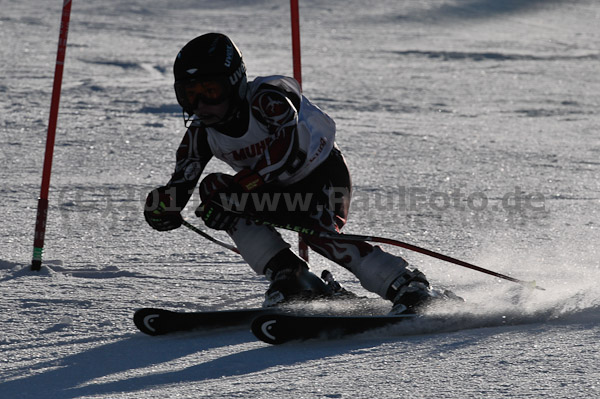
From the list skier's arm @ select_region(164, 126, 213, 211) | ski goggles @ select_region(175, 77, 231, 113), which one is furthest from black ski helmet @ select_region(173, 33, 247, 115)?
skier's arm @ select_region(164, 126, 213, 211)

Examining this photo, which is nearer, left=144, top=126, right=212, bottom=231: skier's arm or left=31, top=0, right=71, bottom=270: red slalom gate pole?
left=144, top=126, right=212, bottom=231: skier's arm

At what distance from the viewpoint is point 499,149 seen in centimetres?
675

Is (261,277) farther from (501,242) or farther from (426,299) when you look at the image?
(501,242)

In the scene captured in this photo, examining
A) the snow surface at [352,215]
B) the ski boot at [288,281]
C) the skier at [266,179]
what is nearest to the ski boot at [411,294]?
the skier at [266,179]

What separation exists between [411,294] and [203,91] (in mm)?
1027

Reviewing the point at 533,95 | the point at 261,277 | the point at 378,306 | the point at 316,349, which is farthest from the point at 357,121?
the point at 316,349

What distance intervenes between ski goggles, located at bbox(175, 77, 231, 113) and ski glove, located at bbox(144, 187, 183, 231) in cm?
35

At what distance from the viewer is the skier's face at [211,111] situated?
3107mm

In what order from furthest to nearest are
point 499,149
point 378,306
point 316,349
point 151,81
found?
1. point 151,81
2. point 499,149
3. point 378,306
4. point 316,349

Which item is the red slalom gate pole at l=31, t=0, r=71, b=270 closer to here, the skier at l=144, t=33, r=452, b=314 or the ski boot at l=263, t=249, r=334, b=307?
the skier at l=144, t=33, r=452, b=314

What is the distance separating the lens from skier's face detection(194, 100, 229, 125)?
3.11m

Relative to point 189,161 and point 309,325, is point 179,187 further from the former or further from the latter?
point 309,325

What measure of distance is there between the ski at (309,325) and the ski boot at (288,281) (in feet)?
Result: 1.13

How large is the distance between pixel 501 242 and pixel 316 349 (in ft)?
6.62
